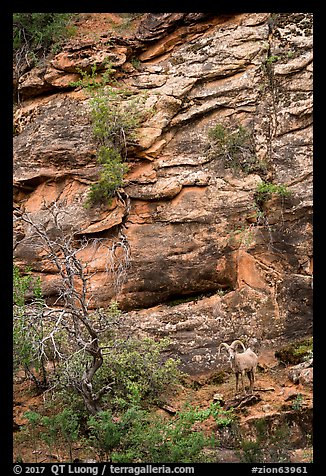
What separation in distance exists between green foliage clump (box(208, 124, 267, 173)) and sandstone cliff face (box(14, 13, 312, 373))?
0.26ft

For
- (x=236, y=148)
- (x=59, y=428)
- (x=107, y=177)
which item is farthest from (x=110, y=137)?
(x=59, y=428)

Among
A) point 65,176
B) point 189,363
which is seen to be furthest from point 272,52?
point 189,363

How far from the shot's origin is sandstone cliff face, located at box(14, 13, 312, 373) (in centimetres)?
944

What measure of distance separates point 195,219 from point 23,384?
3816mm

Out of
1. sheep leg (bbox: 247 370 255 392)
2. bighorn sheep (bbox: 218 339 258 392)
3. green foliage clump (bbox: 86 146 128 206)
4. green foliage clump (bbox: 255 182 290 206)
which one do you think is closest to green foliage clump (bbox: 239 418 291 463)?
sheep leg (bbox: 247 370 255 392)

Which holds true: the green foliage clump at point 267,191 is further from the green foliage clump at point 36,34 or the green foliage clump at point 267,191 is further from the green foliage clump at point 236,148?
the green foliage clump at point 36,34

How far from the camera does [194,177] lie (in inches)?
394

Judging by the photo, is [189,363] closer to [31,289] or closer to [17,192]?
[31,289]

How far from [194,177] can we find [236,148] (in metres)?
0.90

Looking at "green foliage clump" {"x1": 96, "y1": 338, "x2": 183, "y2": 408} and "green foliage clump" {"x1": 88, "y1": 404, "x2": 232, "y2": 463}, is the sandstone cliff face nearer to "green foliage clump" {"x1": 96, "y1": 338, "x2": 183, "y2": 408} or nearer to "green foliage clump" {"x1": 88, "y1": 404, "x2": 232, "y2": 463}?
"green foliage clump" {"x1": 96, "y1": 338, "x2": 183, "y2": 408}

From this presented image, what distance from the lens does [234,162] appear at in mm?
10047

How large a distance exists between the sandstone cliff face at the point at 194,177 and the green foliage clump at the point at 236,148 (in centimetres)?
8

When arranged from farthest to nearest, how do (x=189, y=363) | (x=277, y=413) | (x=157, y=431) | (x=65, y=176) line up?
(x=65, y=176) < (x=189, y=363) < (x=277, y=413) < (x=157, y=431)

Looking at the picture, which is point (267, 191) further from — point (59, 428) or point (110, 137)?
point (59, 428)
